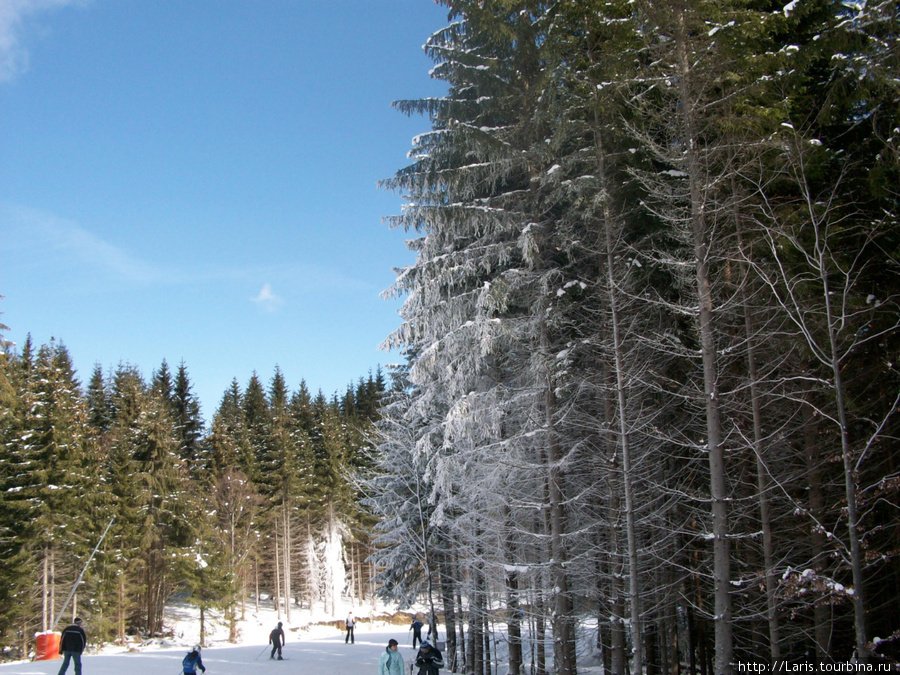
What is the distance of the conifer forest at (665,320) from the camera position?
9891mm

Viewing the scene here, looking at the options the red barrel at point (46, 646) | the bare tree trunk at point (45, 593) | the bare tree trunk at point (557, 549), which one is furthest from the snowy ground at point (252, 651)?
the bare tree trunk at point (557, 549)

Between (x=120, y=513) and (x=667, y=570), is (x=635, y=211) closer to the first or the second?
(x=667, y=570)

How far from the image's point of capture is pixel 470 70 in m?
14.2

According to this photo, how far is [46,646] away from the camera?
2044 centimetres

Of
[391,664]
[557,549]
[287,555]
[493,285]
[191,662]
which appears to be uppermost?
[493,285]

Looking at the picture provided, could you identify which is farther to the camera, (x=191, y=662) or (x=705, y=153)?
(x=191, y=662)

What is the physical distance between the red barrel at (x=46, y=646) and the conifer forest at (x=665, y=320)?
814 centimetres

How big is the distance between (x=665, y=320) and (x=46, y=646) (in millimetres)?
21883

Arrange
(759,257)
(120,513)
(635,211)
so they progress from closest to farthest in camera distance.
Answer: (759,257) → (635,211) → (120,513)

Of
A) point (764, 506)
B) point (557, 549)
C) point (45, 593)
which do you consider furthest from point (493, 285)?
point (45, 593)

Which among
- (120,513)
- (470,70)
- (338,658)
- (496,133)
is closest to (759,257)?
(496,133)

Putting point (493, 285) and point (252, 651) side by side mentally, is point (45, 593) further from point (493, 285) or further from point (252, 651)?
point (493, 285)

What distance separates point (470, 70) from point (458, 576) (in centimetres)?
1664

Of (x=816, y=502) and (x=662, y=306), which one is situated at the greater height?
(x=662, y=306)
